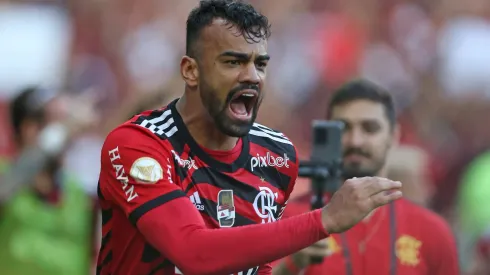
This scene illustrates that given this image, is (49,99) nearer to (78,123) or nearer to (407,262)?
(78,123)

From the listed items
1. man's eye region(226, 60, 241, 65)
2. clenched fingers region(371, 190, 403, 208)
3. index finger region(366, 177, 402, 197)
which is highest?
man's eye region(226, 60, 241, 65)

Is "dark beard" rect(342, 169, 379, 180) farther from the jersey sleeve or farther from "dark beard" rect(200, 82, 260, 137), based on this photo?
the jersey sleeve

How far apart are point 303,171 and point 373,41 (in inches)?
253

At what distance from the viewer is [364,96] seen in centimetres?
665

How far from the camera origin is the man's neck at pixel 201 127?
4742 mm

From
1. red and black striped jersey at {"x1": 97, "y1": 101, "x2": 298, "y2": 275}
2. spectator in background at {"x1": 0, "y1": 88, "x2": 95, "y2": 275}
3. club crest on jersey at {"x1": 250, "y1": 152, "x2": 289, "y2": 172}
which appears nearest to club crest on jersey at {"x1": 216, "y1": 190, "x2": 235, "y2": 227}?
red and black striped jersey at {"x1": 97, "y1": 101, "x2": 298, "y2": 275}

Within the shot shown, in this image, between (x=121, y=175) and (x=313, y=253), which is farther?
(x=313, y=253)

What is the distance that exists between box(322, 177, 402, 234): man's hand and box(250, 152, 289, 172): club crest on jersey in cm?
74

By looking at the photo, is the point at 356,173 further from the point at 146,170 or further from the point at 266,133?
the point at 146,170

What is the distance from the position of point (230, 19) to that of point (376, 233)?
2.03 m

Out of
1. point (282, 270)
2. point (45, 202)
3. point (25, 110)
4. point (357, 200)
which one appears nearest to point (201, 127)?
point (357, 200)

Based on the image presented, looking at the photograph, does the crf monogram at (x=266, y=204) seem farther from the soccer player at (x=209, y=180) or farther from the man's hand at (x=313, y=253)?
the man's hand at (x=313, y=253)

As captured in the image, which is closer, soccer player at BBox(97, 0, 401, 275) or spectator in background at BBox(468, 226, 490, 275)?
soccer player at BBox(97, 0, 401, 275)

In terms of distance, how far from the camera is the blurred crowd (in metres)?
10.2
